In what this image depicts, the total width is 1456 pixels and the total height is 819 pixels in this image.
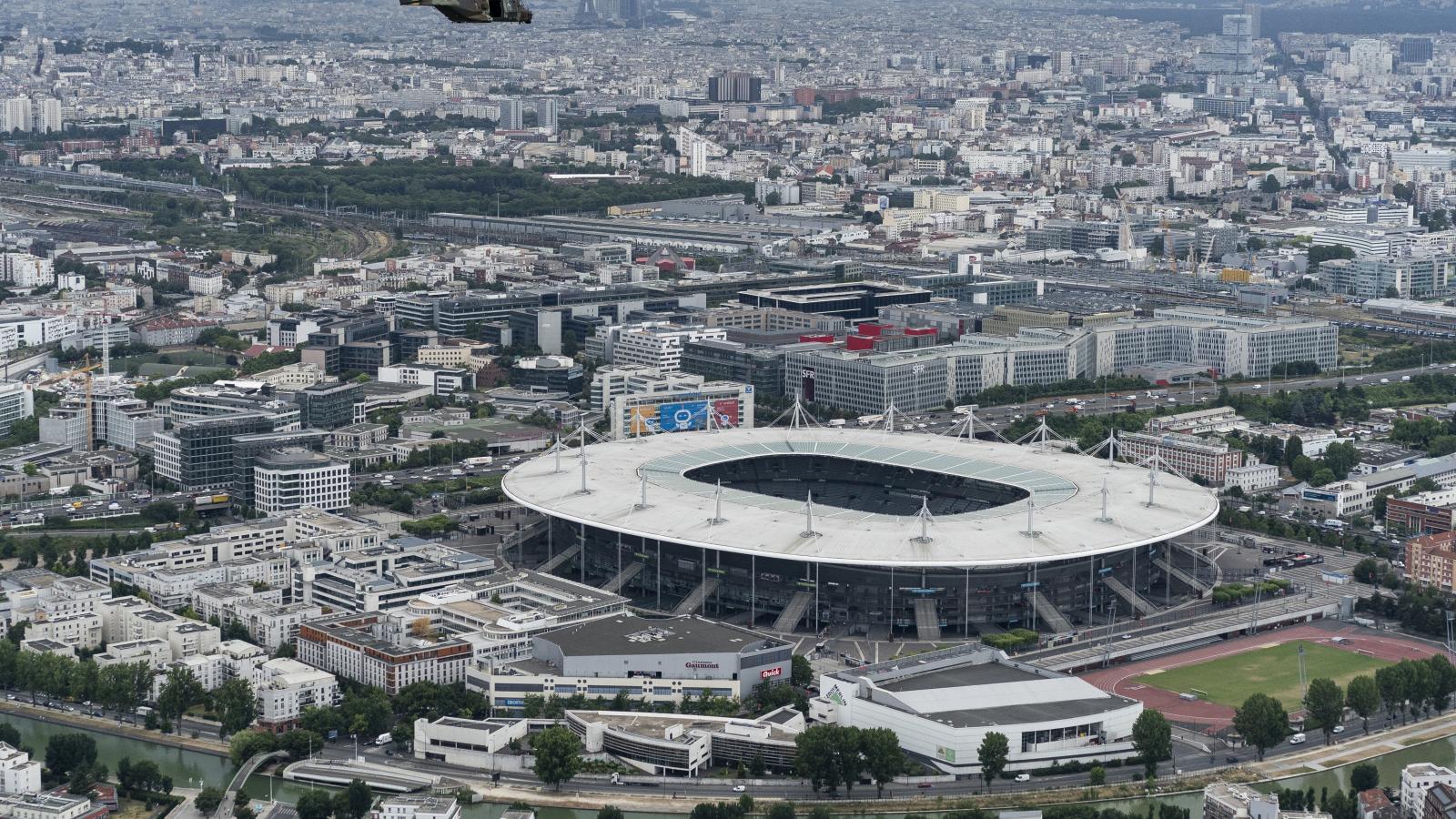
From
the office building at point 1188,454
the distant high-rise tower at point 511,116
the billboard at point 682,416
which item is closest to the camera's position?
the office building at point 1188,454

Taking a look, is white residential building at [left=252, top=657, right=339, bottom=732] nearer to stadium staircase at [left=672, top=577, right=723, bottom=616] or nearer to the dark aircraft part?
stadium staircase at [left=672, top=577, right=723, bottom=616]

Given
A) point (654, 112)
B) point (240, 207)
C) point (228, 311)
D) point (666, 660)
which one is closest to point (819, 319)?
point (228, 311)

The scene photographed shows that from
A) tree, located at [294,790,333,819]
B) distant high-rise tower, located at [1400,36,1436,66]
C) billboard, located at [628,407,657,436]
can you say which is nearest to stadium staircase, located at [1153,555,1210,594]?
billboard, located at [628,407,657,436]

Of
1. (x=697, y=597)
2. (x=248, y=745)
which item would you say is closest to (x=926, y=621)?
(x=697, y=597)

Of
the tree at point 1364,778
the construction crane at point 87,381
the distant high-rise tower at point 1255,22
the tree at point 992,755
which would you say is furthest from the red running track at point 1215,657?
the distant high-rise tower at point 1255,22

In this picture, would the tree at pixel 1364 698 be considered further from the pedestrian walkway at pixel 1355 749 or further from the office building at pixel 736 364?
the office building at pixel 736 364
